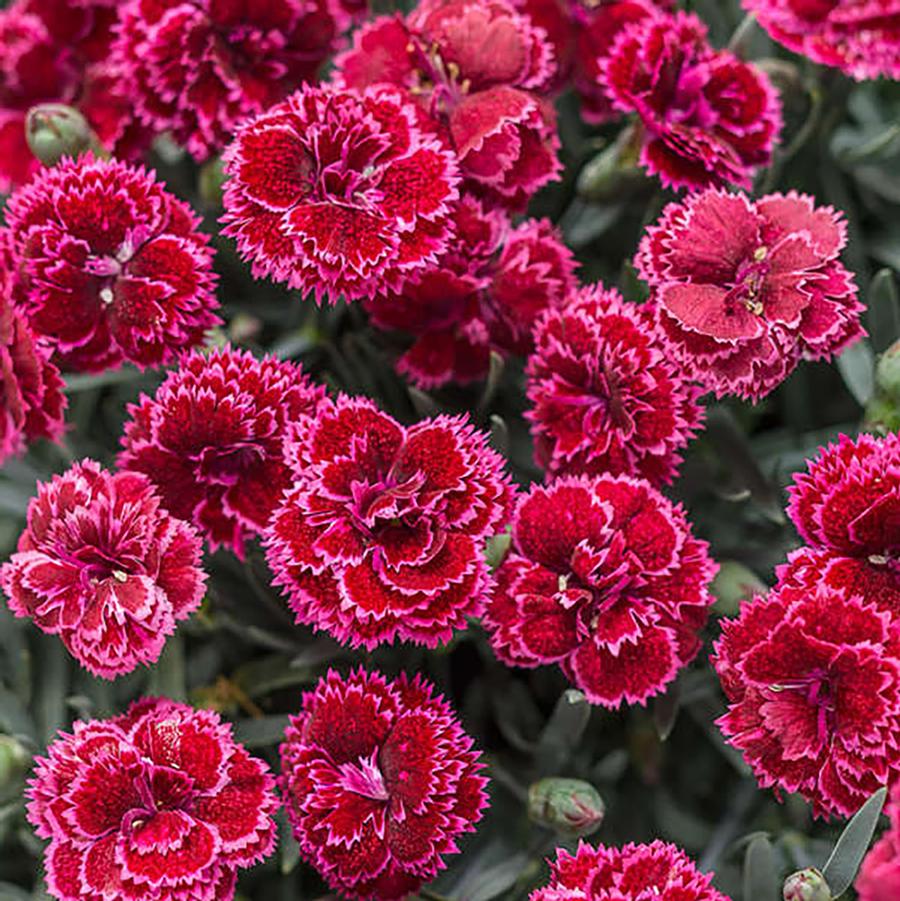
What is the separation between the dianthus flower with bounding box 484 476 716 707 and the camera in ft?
3.12

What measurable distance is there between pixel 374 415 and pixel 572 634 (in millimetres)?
227

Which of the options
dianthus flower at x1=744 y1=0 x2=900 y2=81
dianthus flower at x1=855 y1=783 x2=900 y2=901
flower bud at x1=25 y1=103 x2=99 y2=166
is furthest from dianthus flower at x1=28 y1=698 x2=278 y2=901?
dianthus flower at x1=744 y1=0 x2=900 y2=81

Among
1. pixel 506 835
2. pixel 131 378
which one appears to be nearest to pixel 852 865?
pixel 506 835

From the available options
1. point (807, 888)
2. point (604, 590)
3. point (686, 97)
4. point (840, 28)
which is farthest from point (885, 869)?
point (840, 28)

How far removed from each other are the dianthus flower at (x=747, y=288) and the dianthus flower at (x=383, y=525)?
0.61 ft

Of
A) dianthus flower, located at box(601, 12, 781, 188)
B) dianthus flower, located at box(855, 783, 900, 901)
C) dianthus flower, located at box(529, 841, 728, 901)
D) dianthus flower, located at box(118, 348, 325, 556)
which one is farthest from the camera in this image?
dianthus flower, located at box(601, 12, 781, 188)

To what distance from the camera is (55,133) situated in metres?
1.15

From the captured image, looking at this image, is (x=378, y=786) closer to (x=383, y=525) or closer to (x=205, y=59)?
(x=383, y=525)

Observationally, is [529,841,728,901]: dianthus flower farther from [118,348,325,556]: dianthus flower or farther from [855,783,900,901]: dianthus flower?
[118,348,325,556]: dianthus flower

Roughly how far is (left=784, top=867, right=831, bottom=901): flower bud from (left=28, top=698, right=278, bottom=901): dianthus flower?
0.38 metres

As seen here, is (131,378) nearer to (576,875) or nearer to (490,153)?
(490,153)

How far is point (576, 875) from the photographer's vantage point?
889 millimetres

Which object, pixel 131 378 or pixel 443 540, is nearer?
pixel 443 540

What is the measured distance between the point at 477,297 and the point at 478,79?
195 millimetres
